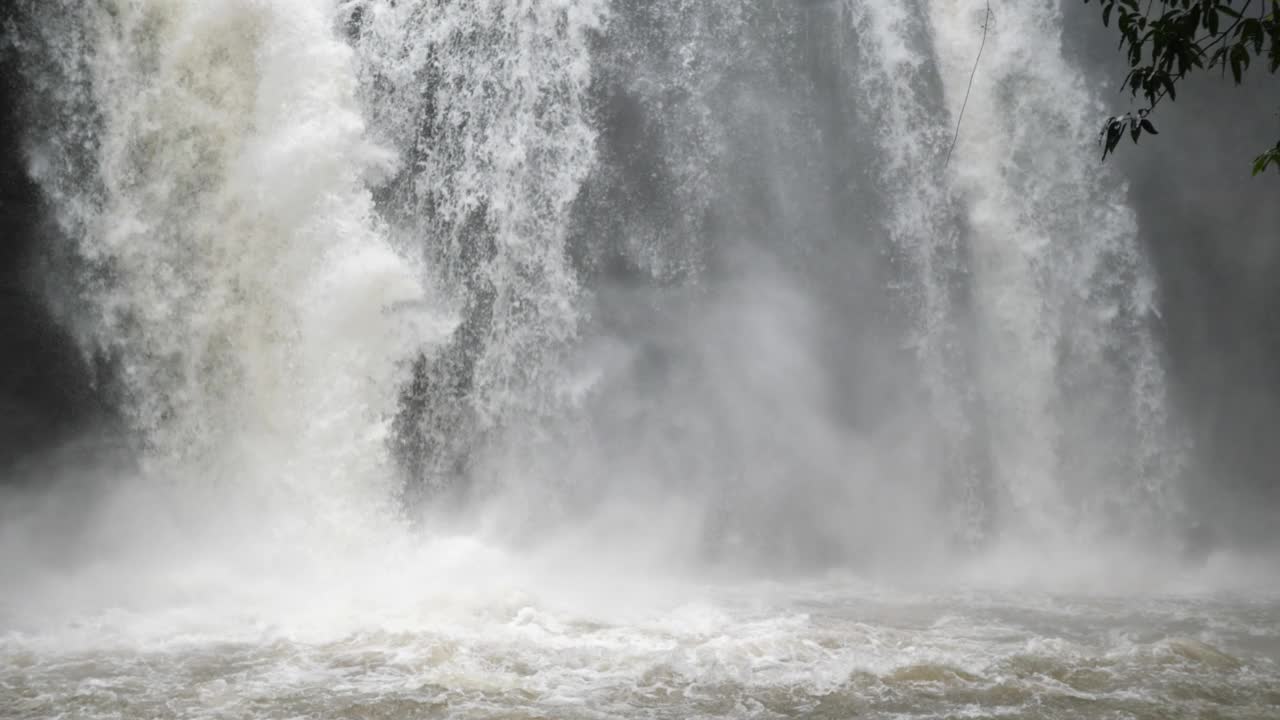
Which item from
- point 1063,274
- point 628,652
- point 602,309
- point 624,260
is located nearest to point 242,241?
point 602,309

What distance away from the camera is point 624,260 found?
880 centimetres

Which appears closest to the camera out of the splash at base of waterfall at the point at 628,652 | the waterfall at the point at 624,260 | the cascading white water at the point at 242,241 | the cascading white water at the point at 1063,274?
the splash at base of waterfall at the point at 628,652

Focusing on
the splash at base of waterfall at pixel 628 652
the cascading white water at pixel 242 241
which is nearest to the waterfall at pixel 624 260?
the cascading white water at pixel 242 241

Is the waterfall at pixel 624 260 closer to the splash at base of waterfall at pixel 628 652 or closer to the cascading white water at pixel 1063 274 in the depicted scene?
the cascading white water at pixel 1063 274

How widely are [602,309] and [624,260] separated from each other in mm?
420

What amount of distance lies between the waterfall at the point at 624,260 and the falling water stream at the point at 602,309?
0.02 m

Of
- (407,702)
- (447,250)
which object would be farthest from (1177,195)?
(407,702)

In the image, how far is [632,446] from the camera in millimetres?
8727

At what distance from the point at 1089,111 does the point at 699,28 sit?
307cm

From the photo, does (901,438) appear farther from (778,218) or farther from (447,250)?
(447,250)

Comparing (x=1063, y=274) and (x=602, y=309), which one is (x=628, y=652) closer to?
(x=602, y=309)

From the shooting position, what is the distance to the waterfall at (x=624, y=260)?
27.2 feet

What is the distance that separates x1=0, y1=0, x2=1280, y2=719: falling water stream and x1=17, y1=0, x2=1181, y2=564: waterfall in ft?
0.08

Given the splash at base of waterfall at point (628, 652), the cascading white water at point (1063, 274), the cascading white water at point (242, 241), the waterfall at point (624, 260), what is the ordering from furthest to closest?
the cascading white water at point (1063, 274) < the waterfall at point (624, 260) < the cascading white water at point (242, 241) < the splash at base of waterfall at point (628, 652)
